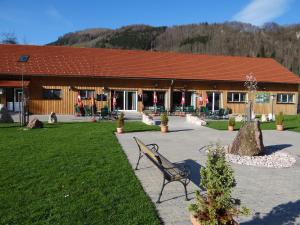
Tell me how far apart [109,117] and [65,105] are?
18.8 feet

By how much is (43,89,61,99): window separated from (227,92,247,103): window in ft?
47.6

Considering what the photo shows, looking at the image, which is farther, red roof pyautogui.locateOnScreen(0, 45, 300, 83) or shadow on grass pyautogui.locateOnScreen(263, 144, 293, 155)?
red roof pyautogui.locateOnScreen(0, 45, 300, 83)

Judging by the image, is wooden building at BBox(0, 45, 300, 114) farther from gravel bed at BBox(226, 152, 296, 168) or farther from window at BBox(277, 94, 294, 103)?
gravel bed at BBox(226, 152, 296, 168)

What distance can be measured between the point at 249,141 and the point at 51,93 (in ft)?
61.8

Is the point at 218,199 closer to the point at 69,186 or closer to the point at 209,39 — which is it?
the point at 69,186

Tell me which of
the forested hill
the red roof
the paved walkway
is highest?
the forested hill

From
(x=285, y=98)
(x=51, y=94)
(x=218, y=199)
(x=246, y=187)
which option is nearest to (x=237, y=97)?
(x=285, y=98)

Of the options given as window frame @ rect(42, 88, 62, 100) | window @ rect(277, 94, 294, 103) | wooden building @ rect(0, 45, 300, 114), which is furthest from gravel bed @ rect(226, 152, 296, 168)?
window @ rect(277, 94, 294, 103)

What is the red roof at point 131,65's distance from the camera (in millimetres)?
26422

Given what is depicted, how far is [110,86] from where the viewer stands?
88.1 ft

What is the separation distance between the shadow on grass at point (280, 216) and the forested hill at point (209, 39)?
7076 cm

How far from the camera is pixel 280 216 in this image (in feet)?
18.0

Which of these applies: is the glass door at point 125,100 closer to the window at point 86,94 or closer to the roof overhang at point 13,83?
the window at point 86,94

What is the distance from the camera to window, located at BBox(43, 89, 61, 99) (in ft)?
84.0
